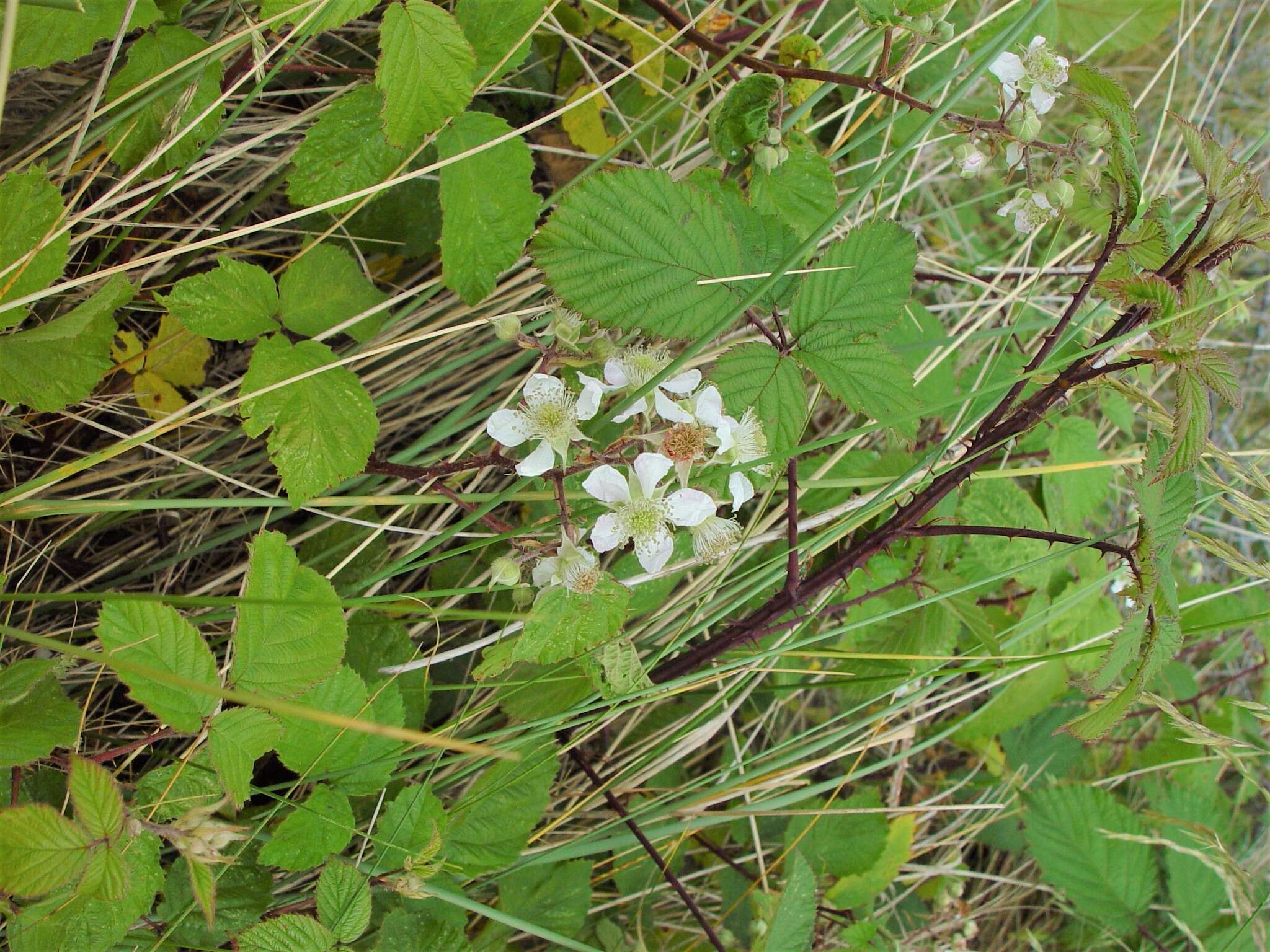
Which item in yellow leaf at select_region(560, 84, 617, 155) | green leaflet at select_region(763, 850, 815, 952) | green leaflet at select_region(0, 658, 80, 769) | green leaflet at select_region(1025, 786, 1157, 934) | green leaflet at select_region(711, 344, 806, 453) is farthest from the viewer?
green leaflet at select_region(1025, 786, 1157, 934)

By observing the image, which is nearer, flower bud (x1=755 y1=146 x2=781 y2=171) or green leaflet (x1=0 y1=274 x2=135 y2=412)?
green leaflet (x1=0 y1=274 x2=135 y2=412)

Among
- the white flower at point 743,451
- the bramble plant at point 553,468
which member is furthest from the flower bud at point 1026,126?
the white flower at point 743,451

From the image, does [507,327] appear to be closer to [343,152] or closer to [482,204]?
[482,204]

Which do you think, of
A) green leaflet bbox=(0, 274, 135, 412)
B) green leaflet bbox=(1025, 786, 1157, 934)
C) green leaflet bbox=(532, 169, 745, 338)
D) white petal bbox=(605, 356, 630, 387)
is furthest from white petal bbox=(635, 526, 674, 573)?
green leaflet bbox=(1025, 786, 1157, 934)

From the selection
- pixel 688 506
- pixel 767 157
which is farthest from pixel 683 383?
pixel 767 157

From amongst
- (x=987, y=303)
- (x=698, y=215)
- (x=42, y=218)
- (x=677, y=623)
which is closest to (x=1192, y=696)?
(x=987, y=303)

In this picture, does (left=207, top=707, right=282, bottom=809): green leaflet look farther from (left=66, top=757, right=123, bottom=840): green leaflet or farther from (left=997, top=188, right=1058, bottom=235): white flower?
(left=997, top=188, right=1058, bottom=235): white flower

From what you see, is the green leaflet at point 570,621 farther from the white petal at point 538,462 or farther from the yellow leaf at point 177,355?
the yellow leaf at point 177,355
